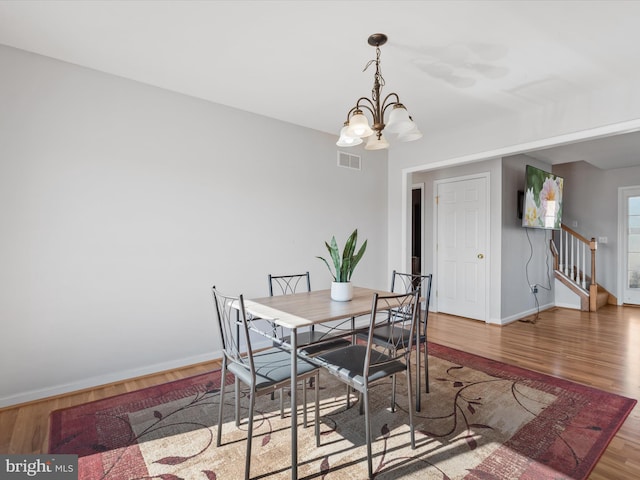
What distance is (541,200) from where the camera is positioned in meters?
5.12

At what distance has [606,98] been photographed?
298 centimetres

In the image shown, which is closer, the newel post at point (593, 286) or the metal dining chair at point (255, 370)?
the metal dining chair at point (255, 370)

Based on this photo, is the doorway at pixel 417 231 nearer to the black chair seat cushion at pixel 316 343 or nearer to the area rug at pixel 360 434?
the area rug at pixel 360 434

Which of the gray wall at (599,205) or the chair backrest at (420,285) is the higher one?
the gray wall at (599,205)

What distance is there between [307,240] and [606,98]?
3.08 metres

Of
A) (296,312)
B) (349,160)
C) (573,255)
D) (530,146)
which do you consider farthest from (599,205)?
(296,312)

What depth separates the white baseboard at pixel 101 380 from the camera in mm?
2426

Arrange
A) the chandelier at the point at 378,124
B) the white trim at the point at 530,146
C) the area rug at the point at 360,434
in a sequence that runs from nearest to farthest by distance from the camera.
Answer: the area rug at the point at 360,434
the chandelier at the point at 378,124
the white trim at the point at 530,146

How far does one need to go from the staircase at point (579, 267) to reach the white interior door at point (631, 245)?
30 centimetres

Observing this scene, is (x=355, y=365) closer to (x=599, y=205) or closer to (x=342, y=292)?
(x=342, y=292)

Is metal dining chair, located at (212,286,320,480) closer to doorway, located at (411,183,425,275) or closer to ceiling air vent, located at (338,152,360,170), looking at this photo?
ceiling air vent, located at (338,152,360,170)

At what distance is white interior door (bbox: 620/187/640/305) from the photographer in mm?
6004

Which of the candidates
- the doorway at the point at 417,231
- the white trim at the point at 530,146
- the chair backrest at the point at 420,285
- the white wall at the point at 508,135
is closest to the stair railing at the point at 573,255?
the doorway at the point at 417,231

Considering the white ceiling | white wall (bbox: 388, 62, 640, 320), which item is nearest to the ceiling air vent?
white wall (bbox: 388, 62, 640, 320)
